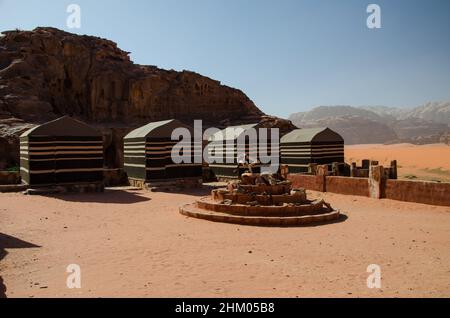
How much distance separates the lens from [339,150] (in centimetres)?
2748

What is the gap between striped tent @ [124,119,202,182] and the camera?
71.5ft

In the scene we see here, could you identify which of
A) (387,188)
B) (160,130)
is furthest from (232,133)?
(387,188)

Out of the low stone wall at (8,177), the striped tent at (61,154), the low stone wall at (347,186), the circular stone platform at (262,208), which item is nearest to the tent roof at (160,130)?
the striped tent at (61,154)

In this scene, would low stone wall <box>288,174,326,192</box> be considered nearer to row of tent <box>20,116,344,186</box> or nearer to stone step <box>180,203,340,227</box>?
row of tent <box>20,116,344,186</box>

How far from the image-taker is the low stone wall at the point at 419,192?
13.9 meters

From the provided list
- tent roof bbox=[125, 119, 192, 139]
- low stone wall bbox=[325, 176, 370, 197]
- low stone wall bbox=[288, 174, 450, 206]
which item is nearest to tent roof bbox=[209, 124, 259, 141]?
tent roof bbox=[125, 119, 192, 139]

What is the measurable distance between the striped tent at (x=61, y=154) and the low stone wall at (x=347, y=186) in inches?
450

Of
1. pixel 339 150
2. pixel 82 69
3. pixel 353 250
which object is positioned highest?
pixel 82 69

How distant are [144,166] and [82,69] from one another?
92.4ft

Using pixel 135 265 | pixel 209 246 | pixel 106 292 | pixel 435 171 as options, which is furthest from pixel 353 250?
pixel 435 171

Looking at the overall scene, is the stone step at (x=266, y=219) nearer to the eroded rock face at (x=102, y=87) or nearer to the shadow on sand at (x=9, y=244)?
the shadow on sand at (x=9, y=244)

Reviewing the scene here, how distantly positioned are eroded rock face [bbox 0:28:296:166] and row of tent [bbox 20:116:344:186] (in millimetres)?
14959
